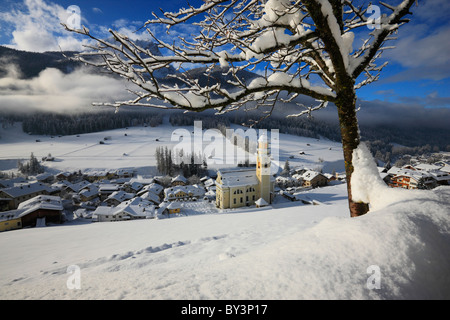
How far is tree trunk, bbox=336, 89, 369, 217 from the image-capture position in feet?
8.53

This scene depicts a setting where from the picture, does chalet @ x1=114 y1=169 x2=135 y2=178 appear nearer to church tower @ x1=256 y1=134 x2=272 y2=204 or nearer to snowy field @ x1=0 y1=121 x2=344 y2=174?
snowy field @ x1=0 y1=121 x2=344 y2=174

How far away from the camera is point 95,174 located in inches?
2160

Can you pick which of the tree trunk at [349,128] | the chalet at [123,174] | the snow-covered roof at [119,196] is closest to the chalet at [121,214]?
the snow-covered roof at [119,196]

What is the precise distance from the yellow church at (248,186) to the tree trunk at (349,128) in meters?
27.0

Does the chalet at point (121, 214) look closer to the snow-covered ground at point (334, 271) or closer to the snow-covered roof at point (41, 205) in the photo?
the snow-covered roof at point (41, 205)

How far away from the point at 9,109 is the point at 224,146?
16636cm

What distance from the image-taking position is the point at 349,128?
109 inches

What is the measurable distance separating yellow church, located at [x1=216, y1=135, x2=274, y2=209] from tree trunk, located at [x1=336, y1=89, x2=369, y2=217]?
27.0m

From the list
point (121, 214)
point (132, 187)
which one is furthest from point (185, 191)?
point (132, 187)

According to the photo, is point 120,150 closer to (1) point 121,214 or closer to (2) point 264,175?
(1) point 121,214

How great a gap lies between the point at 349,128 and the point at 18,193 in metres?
51.2

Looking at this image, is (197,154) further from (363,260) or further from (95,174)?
(363,260)

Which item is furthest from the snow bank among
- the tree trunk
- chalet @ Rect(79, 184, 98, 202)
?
chalet @ Rect(79, 184, 98, 202)

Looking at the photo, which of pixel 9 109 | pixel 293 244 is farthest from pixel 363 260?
pixel 9 109
